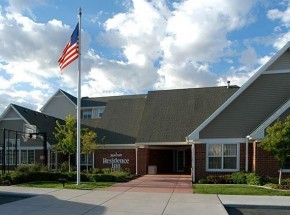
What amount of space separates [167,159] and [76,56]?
1611 cm

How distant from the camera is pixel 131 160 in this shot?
30.9m

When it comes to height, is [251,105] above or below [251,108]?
above

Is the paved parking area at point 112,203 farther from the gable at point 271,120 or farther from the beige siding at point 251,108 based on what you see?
the beige siding at point 251,108

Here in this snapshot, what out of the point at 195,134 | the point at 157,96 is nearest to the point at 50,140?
the point at 157,96

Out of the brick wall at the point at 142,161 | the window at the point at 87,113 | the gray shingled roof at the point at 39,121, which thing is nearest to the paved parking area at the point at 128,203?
the brick wall at the point at 142,161

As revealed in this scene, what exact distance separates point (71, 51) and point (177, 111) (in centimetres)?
1282

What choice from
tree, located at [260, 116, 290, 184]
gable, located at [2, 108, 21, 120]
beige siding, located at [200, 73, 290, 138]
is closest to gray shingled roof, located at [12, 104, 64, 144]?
gable, located at [2, 108, 21, 120]

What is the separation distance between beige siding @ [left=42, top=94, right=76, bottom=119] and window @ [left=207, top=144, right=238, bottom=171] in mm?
29885

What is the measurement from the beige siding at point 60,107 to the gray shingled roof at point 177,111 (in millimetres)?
19165

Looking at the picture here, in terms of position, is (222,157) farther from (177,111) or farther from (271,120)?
(177,111)

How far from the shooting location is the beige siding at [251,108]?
2252cm

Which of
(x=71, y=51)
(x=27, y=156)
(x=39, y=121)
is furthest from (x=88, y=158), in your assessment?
(x=71, y=51)

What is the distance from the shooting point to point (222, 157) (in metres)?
22.6

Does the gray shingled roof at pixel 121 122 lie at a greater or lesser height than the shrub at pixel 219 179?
greater
